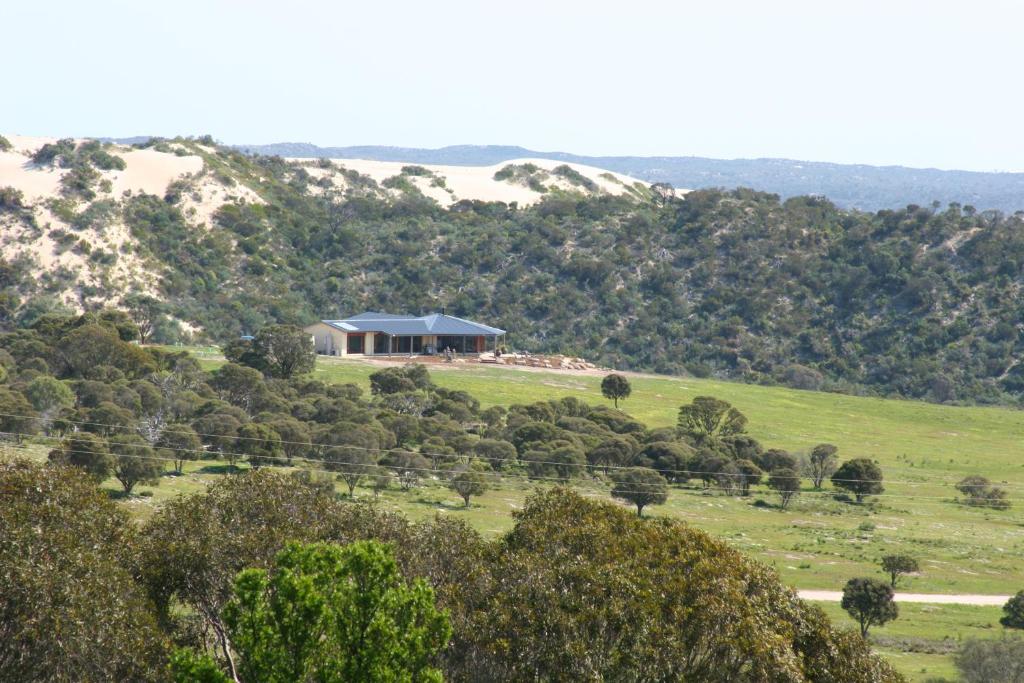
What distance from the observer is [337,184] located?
156750mm

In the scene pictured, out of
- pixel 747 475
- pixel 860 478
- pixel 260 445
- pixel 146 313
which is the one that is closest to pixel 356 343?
pixel 146 313

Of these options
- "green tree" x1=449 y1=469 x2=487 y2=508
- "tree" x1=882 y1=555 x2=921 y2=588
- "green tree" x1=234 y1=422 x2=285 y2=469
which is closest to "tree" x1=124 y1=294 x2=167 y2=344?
"green tree" x1=234 y1=422 x2=285 y2=469

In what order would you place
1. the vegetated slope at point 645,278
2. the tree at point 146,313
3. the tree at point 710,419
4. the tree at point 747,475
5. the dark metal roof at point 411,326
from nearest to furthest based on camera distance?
the tree at point 747,475, the tree at point 710,419, the dark metal roof at point 411,326, the tree at point 146,313, the vegetated slope at point 645,278

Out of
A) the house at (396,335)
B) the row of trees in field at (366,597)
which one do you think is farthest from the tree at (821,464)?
the row of trees in field at (366,597)

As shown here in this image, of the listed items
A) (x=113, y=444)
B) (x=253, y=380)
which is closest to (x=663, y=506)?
(x=113, y=444)

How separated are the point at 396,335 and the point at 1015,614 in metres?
63.1

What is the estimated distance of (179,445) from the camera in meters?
53.2

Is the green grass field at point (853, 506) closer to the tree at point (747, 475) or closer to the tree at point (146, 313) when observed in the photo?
the tree at point (747, 475)

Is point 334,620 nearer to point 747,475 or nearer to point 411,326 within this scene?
point 747,475

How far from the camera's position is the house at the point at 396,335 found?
309 ft

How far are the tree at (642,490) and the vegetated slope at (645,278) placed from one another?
54.7 meters

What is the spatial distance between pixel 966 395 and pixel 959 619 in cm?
6834

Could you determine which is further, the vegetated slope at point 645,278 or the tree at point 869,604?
the vegetated slope at point 645,278

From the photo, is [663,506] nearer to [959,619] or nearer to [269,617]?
[959,619]
